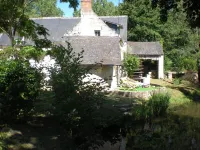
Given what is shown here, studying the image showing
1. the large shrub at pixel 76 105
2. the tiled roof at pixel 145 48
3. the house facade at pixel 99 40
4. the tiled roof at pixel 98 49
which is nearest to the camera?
the large shrub at pixel 76 105

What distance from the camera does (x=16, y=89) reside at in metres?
9.91

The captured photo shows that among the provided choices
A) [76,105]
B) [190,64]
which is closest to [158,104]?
[76,105]

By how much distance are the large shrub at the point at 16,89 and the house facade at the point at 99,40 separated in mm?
14207

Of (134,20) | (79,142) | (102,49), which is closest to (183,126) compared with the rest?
(79,142)

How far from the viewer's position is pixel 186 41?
44.7 metres

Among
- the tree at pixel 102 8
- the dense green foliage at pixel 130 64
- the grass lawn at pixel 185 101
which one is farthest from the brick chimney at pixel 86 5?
the tree at pixel 102 8

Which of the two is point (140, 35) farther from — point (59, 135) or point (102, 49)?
point (59, 135)

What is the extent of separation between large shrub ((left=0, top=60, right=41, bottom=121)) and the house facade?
14207 millimetres

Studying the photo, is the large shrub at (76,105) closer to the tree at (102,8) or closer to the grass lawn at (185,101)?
the grass lawn at (185,101)

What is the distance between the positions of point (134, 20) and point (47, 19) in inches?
483

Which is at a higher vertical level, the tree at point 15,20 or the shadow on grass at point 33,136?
the tree at point 15,20

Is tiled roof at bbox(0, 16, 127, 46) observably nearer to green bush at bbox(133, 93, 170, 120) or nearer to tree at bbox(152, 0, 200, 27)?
green bush at bbox(133, 93, 170, 120)

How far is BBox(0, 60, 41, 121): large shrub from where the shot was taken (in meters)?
9.82

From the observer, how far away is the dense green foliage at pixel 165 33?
4203 cm
